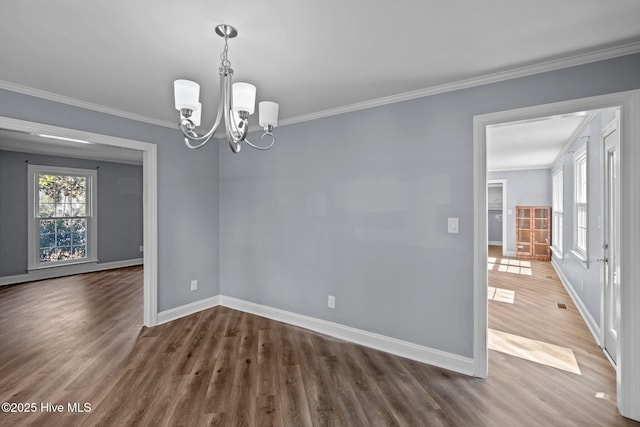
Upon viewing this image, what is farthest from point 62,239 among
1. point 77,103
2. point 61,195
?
point 77,103

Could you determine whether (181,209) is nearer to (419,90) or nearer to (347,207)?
(347,207)

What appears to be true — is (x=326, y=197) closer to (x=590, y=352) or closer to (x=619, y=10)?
(x=619, y=10)

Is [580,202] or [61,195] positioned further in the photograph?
[61,195]

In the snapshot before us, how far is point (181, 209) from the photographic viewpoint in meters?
4.04

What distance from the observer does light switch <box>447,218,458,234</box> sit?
2.73 m

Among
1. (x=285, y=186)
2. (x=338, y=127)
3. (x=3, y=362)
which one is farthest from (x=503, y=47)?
(x=3, y=362)

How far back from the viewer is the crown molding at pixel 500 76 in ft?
7.00

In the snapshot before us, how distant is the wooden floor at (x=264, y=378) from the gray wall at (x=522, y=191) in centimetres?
541

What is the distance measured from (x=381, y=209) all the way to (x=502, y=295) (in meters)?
3.14

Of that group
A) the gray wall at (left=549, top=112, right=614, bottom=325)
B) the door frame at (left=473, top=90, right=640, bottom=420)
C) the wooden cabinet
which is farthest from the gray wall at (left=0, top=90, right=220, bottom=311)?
the wooden cabinet

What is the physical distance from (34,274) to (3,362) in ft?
13.4

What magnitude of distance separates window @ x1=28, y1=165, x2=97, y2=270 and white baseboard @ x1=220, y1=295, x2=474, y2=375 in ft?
14.8

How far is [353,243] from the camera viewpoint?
10.9 feet

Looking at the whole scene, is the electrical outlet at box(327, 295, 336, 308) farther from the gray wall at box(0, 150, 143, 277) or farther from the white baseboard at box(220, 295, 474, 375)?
the gray wall at box(0, 150, 143, 277)
